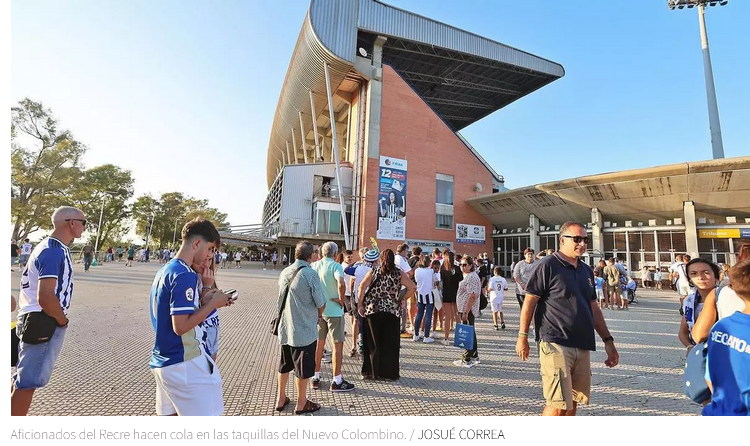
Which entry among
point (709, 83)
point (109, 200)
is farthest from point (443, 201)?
point (109, 200)

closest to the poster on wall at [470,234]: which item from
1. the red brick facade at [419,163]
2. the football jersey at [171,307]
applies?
the red brick facade at [419,163]

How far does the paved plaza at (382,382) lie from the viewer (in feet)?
11.5

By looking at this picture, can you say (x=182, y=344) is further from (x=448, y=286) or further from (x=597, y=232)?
(x=597, y=232)

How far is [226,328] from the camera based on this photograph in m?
7.04

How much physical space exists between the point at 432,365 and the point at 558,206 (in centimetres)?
2292

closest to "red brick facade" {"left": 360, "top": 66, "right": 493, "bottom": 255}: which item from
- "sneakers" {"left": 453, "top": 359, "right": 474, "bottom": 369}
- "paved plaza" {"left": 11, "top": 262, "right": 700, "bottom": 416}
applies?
"paved plaza" {"left": 11, "top": 262, "right": 700, "bottom": 416}

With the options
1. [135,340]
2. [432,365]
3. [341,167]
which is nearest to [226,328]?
[135,340]

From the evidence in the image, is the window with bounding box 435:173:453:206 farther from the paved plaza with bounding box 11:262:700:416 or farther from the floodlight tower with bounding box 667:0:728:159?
the paved plaza with bounding box 11:262:700:416

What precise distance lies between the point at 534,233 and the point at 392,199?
11254 mm

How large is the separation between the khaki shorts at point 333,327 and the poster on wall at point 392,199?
2125 cm

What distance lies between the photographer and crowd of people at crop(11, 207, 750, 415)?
194 centimetres

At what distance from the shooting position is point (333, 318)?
14.6ft

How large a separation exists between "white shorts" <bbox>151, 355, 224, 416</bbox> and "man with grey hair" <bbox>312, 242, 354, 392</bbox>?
84.1 inches
